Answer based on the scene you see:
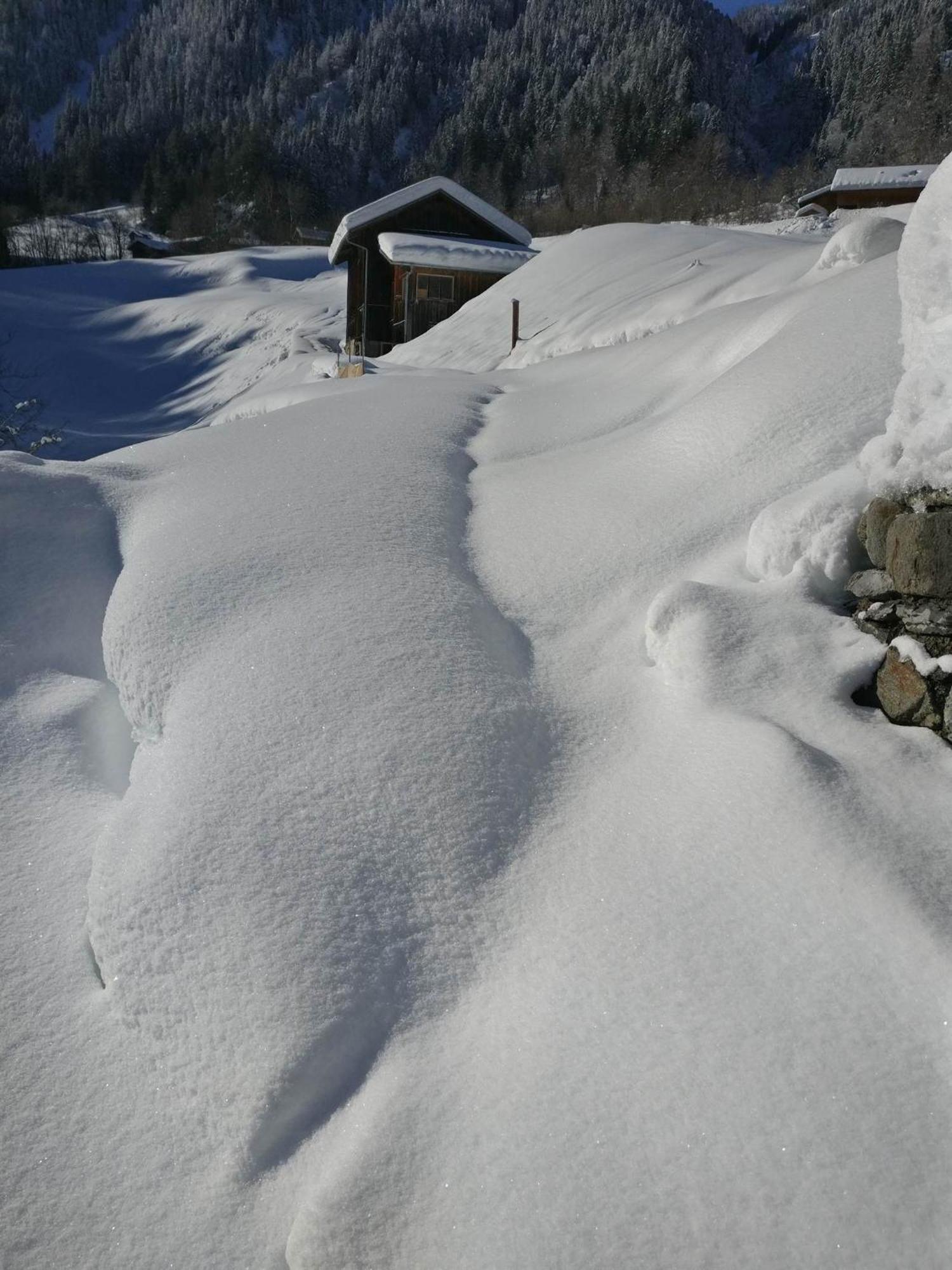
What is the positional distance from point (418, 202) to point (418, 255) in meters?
2.49

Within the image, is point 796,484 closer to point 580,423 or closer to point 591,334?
point 580,423

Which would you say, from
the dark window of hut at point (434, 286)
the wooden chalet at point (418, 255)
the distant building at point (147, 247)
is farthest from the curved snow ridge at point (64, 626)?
the distant building at point (147, 247)

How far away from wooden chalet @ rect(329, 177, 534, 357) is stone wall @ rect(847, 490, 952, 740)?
59.3 ft

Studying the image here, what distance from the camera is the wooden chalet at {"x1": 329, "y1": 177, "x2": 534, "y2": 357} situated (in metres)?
19.6

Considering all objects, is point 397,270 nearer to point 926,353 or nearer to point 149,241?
point 926,353

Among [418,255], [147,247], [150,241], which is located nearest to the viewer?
[418,255]

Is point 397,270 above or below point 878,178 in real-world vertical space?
below

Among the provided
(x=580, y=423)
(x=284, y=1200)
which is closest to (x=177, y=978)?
(x=284, y=1200)

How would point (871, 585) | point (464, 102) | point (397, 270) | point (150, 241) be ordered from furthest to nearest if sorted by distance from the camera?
point (464, 102) → point (150, 241) → point (397, 270) → point (871, 585)

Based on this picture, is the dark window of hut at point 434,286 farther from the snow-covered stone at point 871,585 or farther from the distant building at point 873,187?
the snow-covered stone at point 871,585

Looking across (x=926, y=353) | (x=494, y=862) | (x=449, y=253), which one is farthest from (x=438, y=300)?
(x=494, y=862)

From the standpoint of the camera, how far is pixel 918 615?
2.87m

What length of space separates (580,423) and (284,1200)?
4770mm

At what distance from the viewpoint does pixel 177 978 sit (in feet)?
8.38
